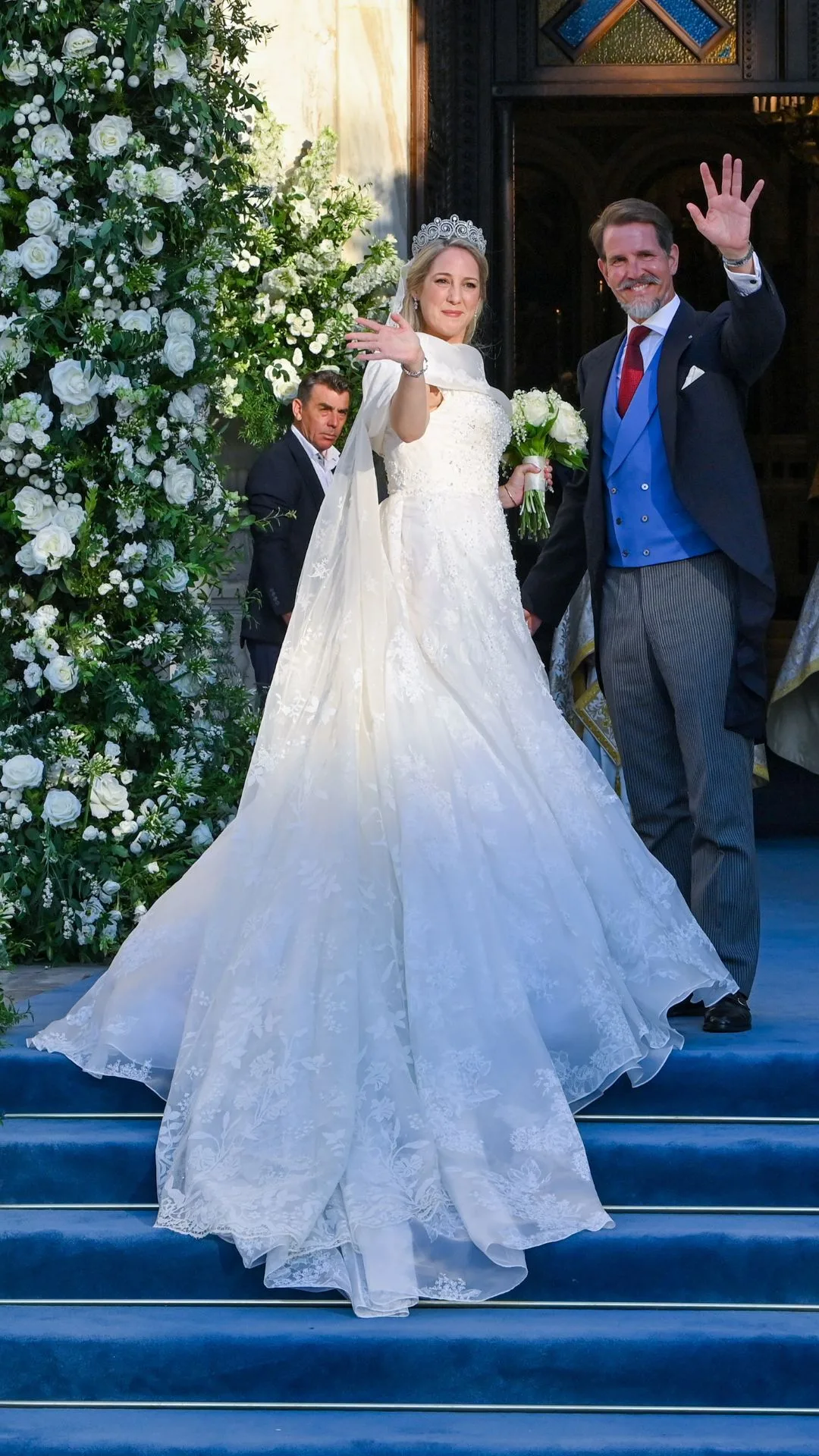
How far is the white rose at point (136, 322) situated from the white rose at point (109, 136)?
0.44 meters

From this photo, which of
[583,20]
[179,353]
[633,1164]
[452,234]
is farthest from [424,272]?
[583,20]

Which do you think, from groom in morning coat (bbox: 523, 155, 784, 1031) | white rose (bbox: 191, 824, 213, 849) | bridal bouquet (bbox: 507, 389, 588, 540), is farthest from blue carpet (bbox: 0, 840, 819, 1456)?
bridal bouquet (bbox: 507, 389, 588, 540)

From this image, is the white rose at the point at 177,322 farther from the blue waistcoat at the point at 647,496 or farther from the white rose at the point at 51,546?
the blue waistcoat at the point at 647,496

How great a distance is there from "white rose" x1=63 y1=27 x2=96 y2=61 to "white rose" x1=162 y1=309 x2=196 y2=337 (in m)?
0.73

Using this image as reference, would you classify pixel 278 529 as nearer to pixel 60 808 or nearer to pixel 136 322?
pixel 136 322

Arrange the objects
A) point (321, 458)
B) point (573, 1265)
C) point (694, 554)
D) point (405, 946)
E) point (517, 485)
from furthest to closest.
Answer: point (321, 458) < point (517, 485) < point (694, 554) < point (405, 946) < point (573, 1265)

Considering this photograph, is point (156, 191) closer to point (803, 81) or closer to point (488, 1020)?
point (488, 1020)

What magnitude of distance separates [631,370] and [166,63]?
5.76 ft

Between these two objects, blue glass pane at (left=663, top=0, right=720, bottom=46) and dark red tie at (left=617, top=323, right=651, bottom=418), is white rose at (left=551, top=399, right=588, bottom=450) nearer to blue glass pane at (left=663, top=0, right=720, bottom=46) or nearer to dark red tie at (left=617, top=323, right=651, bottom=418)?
dark red tie at (left=617, top=323, right=651, bottom=418)

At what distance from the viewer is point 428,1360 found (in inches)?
125

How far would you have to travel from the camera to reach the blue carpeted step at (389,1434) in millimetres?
2998

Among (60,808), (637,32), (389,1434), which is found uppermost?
(637,32)

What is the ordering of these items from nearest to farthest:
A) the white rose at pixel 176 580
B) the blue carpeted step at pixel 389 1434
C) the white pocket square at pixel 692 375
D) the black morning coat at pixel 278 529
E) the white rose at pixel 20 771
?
1. the blue carpeted step at pixel 389 1434
2. the white pocket square at pixel 692 375
3. the white rose at pixel 20 771
4. the white rose at pixel 176 580
5. the black morning coat at pixel 278 529

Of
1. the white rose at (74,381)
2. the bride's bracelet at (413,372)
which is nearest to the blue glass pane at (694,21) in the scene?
the white rose at (74,381)
